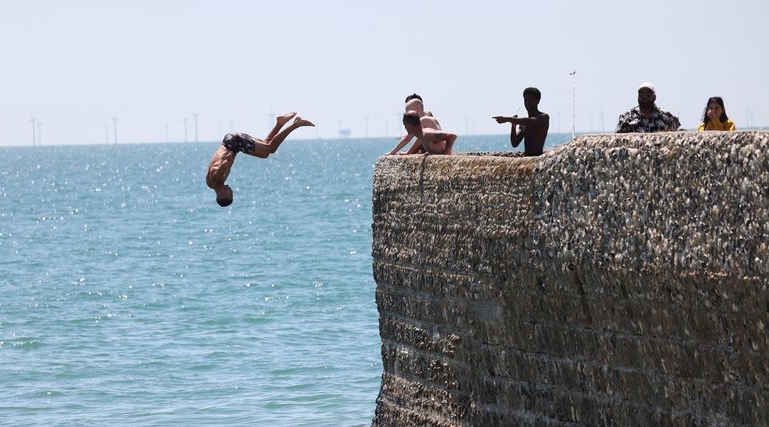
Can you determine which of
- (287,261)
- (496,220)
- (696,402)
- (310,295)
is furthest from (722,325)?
(287,261)

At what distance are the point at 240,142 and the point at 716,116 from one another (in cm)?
385

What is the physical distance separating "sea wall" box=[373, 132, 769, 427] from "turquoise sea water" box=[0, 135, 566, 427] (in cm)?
602

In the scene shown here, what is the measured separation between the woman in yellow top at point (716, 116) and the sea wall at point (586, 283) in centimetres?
205

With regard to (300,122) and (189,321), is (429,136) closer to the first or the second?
(300,122)

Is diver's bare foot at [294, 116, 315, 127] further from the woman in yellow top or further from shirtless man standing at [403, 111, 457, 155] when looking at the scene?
the woman in yellow top

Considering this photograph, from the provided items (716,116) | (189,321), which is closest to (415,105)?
(716,116)

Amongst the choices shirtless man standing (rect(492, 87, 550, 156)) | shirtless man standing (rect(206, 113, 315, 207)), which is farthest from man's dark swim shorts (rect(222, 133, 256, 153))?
shirtless man standing (rect(492, 87, 550, 156))

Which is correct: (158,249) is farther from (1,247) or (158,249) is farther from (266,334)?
(266,334)

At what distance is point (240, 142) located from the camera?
11867 mm

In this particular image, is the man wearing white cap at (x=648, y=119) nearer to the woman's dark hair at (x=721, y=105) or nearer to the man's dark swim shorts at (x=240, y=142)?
the woman's dark hair at (x=721, y=105)

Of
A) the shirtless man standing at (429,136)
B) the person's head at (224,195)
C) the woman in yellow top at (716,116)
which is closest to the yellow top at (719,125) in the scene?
the woman in yellow top at (716,116)

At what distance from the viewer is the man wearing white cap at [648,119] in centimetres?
966

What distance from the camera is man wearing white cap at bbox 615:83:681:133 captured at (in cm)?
966

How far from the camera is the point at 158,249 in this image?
44.0 metres
